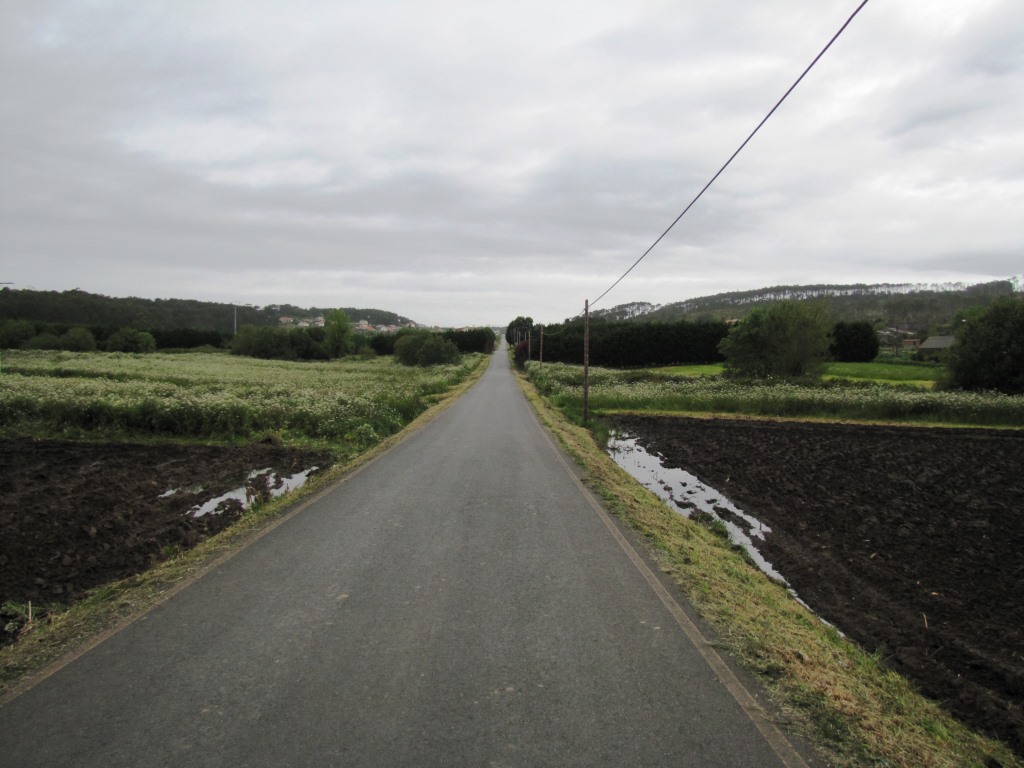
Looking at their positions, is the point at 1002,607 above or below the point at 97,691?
below

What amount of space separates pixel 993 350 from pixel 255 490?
43488mm

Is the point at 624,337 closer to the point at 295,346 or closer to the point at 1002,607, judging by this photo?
the point at 295,346

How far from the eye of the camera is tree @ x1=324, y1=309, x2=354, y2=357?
104506 mm

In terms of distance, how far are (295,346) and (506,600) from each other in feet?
322

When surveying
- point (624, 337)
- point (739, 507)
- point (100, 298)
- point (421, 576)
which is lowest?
point (739, 507)

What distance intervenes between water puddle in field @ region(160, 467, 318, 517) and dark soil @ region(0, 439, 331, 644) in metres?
0.08

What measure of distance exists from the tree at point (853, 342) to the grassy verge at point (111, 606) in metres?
78.6

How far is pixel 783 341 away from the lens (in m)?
49.8

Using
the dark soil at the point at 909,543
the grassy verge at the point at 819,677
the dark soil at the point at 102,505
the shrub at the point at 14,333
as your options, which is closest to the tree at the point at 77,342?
the shrub at the point at 14,333

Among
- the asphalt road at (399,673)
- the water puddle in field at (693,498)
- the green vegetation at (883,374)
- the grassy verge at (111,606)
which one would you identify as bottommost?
→ the water puddle in field at (693,498)

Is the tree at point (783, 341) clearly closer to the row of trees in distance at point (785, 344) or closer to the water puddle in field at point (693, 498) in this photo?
the row of trees in distance at point (785, 344)

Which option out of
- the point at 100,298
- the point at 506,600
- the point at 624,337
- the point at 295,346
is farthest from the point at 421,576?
the point at 100,298

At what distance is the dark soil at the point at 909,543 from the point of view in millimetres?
5684

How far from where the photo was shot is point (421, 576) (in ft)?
20.3
